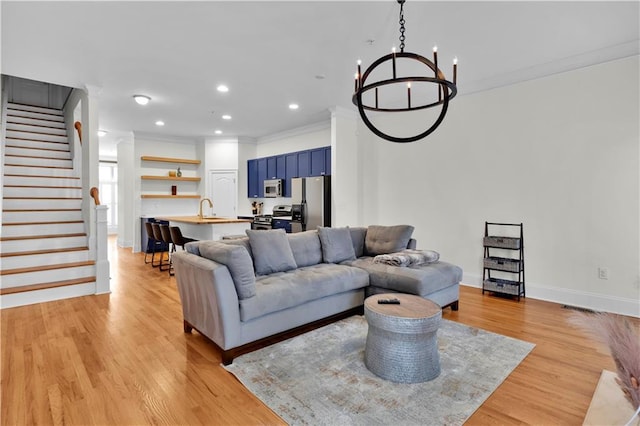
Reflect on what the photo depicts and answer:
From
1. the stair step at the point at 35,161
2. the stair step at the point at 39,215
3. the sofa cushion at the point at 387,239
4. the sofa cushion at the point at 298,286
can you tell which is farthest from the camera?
the stair step at the point at 35,161

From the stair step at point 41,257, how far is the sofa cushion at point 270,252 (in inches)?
116

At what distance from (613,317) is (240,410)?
1874 mm

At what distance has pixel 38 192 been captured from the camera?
218 inches

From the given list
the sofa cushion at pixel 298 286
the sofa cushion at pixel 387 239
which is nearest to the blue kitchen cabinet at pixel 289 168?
the sofa cushion at pixel 387 239

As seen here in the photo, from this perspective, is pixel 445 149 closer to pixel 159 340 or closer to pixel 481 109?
pixel 481 109

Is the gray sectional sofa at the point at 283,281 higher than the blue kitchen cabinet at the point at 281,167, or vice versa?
the blue kitchen cabinet at the point at 281,167

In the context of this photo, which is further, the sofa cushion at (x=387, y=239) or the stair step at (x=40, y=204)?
the stair step at (x=40, y=204)

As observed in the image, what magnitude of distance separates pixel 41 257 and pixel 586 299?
22.3 ft

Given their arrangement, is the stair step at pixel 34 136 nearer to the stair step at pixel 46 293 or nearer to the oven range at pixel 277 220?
the stair step at pixel 46 293

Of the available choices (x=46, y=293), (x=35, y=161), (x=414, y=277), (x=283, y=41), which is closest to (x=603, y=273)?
(x=414, y=277)

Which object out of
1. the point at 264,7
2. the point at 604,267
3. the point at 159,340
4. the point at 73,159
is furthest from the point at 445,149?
the point at 73,159

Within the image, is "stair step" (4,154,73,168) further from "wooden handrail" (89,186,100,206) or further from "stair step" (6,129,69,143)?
"wooden handrail" (89,186,100,206)

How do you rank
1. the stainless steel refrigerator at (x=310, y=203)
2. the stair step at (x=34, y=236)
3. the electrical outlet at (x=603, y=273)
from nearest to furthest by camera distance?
the electrical outlet at (x=603, y=273) < the stair step at (x=34, y=236) < the stainless steel refrigerator at (x=310, y=203)

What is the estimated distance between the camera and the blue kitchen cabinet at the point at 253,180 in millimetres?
8102
